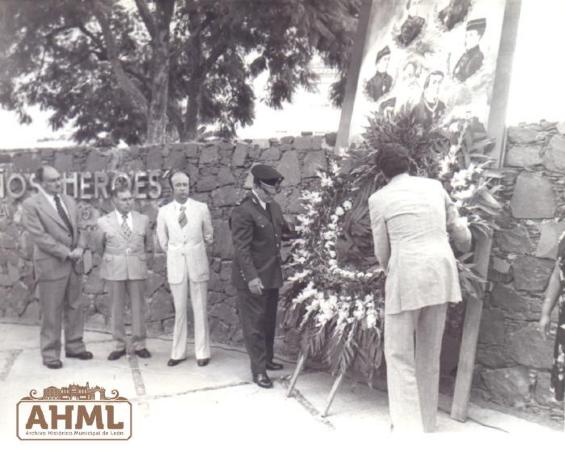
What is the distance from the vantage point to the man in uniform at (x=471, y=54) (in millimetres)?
4383

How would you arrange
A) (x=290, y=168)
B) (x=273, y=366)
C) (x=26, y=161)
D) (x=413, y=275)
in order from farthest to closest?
(x=26, y=161) < (x=290, y=168) < (x=273, y=366) < (x=413, y=275)

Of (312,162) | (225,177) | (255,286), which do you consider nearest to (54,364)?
(255,286)

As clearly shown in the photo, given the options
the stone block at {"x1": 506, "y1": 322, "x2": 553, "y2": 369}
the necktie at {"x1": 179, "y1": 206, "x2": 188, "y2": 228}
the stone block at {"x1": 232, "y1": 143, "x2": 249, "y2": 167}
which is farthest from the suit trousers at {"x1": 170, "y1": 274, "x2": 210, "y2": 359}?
the stone block at {"x1": 506, "y1": 322, "x2": 553, "y2": 369}

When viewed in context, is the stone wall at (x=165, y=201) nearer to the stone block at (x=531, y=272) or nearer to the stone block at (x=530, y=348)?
the stone block at (x=531, y=272)

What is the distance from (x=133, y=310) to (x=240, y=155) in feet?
6.49

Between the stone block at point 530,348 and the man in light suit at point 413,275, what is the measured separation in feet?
2.66

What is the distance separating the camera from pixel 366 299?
13.9ft

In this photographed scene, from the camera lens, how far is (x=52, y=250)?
18.1 ft

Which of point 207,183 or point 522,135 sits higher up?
point 522,135

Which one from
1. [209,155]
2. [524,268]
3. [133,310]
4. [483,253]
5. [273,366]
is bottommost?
[273,366]

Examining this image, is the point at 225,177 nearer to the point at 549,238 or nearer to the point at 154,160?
the point at 154,160

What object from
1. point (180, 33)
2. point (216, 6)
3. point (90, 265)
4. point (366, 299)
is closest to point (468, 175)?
point (366, 299)

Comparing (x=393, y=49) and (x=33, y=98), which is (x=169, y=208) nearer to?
(x=393, y=49)

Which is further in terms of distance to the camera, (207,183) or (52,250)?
(207,183)
